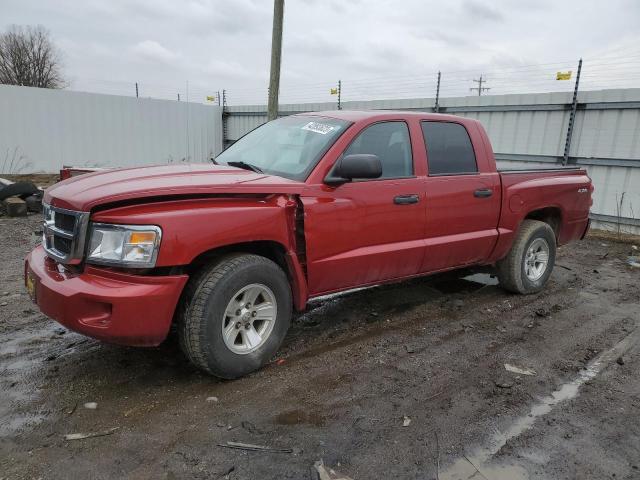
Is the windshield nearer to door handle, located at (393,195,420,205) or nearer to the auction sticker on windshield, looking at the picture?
the auction sticker on windshield

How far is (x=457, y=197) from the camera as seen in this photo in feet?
14.7

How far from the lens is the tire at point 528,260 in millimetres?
5324

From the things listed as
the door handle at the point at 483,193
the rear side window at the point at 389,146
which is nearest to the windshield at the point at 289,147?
the rear side window at the point at 389,146

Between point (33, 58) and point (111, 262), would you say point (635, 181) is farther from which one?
point (33, 58)

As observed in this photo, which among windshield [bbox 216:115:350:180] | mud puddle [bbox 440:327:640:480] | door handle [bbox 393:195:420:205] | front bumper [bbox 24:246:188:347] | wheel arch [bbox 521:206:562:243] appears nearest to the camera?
mud puddle [bbox 440:327:640:480]

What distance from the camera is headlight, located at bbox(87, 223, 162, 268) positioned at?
277cm

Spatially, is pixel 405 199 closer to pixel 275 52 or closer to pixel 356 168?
pixel 356 168

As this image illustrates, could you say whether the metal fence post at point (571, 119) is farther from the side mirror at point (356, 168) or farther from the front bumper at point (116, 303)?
the front bumper at point (116, 303)

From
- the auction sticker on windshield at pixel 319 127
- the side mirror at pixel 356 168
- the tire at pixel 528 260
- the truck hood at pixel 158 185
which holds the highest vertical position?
the auction sticker on windshield at pixel 319 127

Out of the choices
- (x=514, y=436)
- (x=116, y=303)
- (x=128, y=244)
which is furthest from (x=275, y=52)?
(x=514, y=436)

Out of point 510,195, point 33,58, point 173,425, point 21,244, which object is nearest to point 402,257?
point 510,195

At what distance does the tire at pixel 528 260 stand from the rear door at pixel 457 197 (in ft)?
1.67

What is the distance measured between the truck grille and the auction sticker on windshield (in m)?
1.93

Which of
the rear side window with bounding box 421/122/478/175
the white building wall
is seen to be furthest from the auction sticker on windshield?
the white building wall
